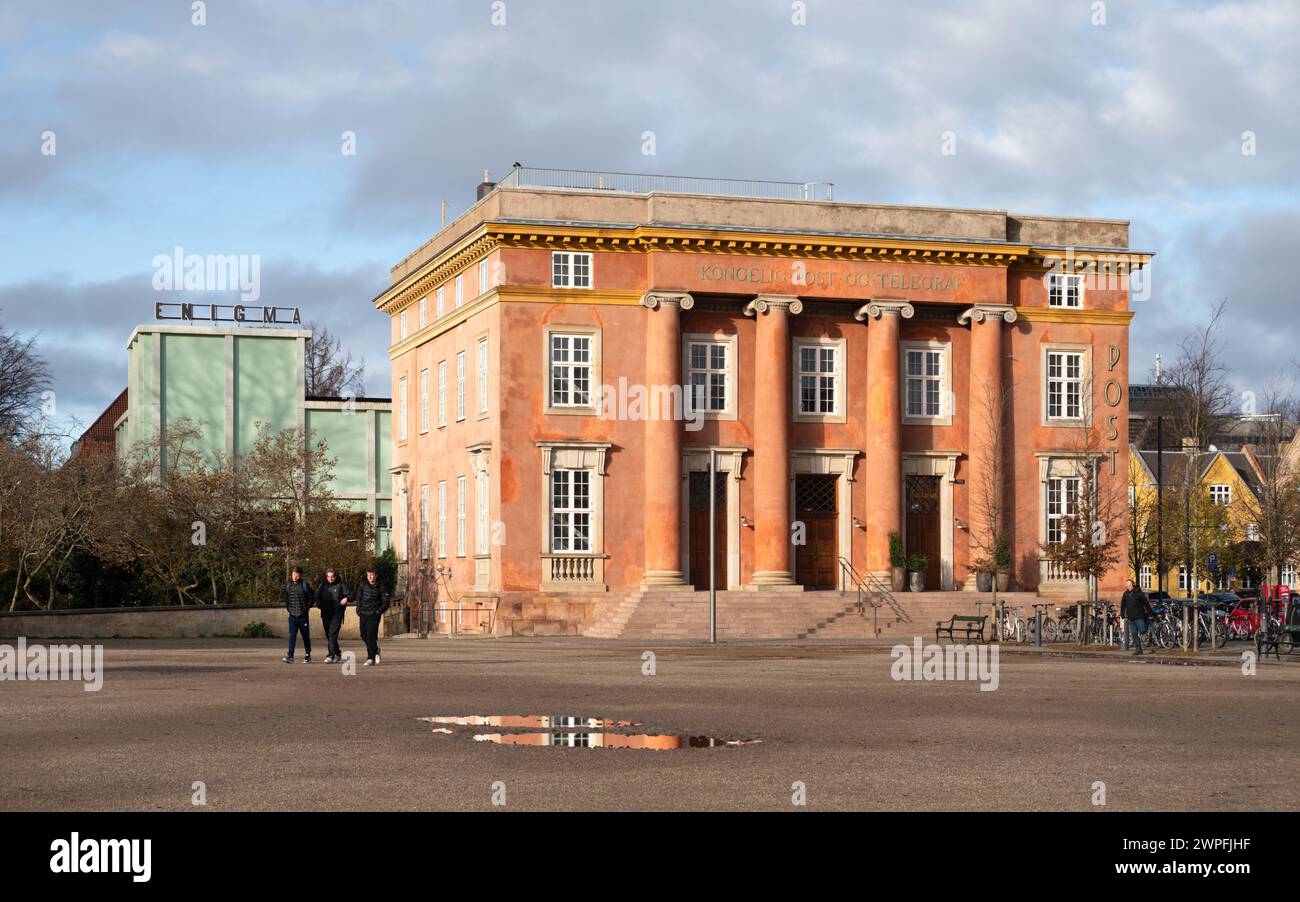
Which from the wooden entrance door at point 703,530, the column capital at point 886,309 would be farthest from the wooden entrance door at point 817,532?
the column capital at point 886,309

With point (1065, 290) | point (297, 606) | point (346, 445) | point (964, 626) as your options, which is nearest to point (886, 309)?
point (1065, 290)

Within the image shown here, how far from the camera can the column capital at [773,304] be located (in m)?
54.5

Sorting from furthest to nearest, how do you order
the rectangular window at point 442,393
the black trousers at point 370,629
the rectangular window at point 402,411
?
the rectangular window at point 402,411 → the rectangular window at point 442,393 → the black trousers at point 370,629

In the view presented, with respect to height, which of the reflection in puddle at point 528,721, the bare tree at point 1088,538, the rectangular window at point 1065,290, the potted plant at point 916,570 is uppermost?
the rectangular window at point 1065,290

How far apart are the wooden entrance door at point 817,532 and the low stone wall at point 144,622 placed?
1465 centimetres

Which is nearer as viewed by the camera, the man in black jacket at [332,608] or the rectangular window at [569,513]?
the man in black jacket at [332,608]

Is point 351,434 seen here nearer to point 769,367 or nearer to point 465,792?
point 769,367

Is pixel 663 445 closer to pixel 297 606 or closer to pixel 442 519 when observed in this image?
pixel 442 519

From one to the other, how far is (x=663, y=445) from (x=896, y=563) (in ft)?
25.9

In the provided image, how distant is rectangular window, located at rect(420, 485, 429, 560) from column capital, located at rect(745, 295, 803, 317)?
14.4 metres

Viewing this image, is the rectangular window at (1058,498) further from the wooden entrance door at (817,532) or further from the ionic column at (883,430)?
the wooden entrance door at (817,532)

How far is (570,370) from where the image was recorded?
54.1 metres

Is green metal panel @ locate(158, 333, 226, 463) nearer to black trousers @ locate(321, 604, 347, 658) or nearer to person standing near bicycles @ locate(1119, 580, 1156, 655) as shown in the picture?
black trousers @ locate(321, 604, 347, 658)
